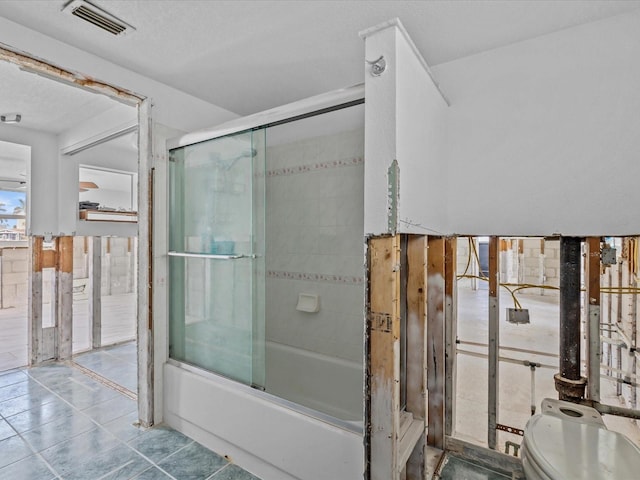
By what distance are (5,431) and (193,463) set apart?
4.19 feet

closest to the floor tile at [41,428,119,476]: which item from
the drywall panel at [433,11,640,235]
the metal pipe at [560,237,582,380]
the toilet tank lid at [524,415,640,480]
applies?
the toilet tank lid at [524,415,640,480]

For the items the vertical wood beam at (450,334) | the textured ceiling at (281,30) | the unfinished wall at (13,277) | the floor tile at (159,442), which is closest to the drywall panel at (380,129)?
the textured ceiling at (281,30)

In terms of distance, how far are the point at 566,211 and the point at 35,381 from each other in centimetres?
393

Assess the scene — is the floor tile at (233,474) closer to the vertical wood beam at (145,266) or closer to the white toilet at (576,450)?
the vertical wood beam at (145,266)

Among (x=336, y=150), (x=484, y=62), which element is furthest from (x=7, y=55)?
(x=484, y=62)

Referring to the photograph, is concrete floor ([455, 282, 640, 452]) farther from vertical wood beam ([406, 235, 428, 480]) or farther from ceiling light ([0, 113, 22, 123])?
ceiling light ([0, 113, 22, 123])

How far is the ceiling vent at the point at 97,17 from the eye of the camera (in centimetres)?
142

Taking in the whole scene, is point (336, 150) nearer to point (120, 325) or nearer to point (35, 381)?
point (35, 381)

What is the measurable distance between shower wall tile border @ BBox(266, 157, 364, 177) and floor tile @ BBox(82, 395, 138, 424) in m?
1.97

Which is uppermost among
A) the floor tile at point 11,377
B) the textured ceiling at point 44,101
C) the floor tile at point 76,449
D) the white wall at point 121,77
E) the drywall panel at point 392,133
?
the textured ceiling at point 44,101

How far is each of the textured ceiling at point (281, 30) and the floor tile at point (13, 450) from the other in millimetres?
2195

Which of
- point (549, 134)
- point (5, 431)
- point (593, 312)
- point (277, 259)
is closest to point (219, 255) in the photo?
point (277, 259)

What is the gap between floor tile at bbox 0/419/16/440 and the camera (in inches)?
80.6

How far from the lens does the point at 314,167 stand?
254 cm
